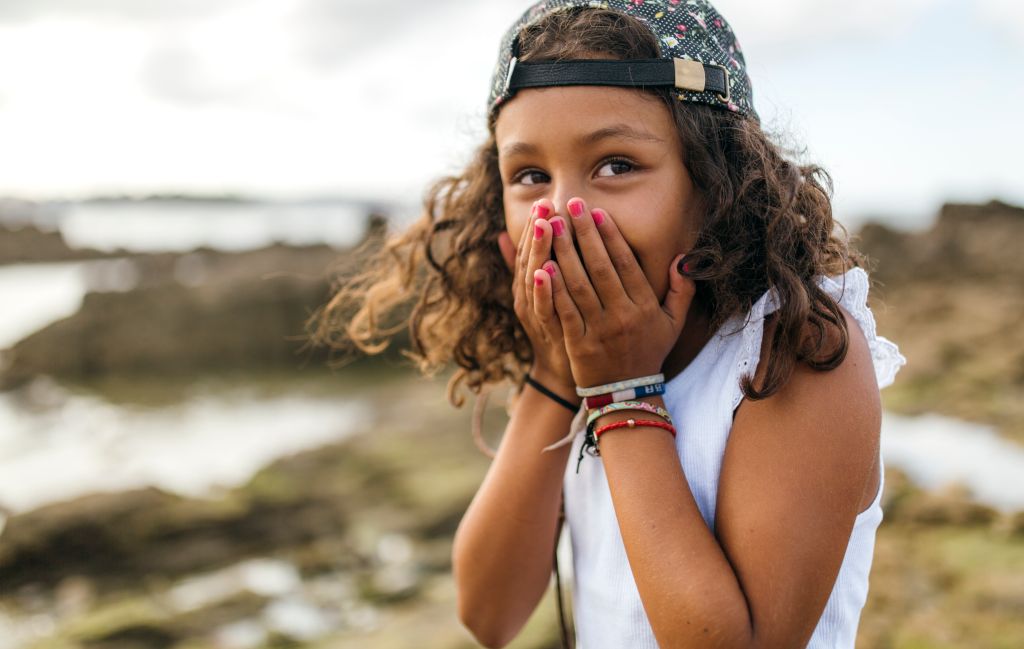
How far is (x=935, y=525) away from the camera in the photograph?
4.17m

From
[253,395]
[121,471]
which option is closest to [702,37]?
[121,471]

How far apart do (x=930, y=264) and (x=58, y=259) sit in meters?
25.5

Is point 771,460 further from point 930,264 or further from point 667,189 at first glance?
point 930,264

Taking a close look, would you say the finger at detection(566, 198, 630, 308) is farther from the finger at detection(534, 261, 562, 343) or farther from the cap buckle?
the cap buckle

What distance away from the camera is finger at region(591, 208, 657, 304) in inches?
59.8

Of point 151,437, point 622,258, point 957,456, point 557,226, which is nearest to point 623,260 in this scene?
point 622,258

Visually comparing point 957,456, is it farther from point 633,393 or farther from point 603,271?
point 603,271

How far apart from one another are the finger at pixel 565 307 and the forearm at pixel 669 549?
0.18 metres

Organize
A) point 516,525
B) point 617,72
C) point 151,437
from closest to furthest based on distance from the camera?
1. point 617,72
2. point 516,525
3. point 151,437

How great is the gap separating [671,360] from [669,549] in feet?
1.57

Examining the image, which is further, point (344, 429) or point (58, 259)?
point (58, 259)

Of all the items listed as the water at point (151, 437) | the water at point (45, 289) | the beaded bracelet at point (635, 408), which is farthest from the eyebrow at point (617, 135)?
the water at point (45, 289)

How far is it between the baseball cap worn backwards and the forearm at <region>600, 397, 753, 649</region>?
660 mm

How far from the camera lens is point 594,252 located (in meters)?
1.50
